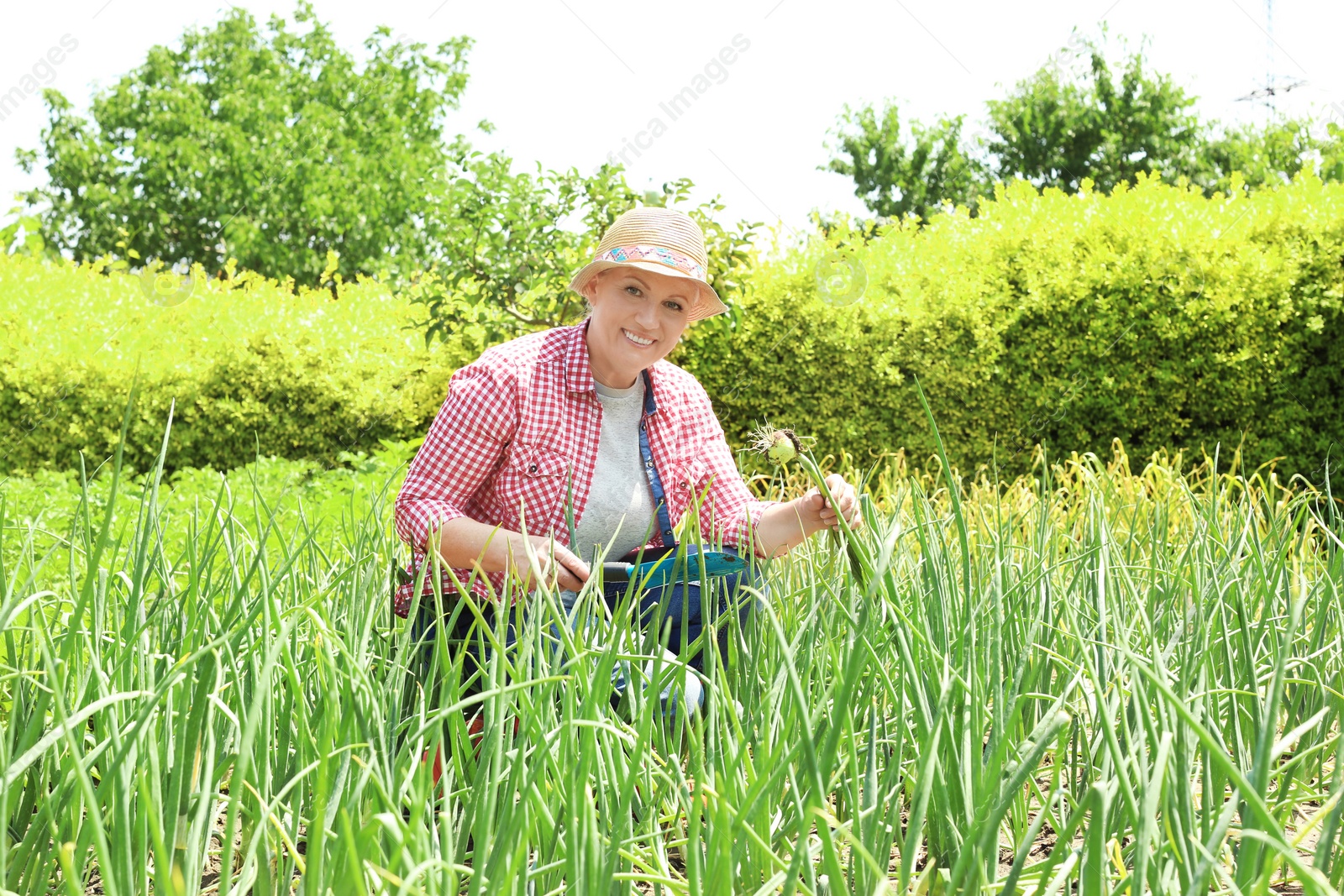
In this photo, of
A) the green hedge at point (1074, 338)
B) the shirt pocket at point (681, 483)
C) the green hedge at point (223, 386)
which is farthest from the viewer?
the green hedge at point (223, 386)

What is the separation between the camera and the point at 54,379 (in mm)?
7102

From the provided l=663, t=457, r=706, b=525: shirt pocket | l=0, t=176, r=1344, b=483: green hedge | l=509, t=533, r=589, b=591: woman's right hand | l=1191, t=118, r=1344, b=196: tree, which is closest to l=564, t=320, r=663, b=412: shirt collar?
l=663, t=457, r=706, b=525: shirt pocket

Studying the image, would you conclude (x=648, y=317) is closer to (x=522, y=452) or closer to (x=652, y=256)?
(x=652, y=256)

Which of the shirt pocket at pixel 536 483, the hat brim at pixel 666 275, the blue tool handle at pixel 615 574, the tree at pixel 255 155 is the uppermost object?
the tree at pixel 255 155

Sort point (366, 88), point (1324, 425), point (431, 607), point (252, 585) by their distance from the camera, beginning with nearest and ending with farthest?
point (431, 607) < point (252, 585) < point (1324, 425) < point (366, 88)

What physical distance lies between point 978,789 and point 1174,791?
8.4 inches

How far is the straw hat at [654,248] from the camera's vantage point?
7.15ft

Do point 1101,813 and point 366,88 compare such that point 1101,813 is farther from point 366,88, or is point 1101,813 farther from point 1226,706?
point 366,88

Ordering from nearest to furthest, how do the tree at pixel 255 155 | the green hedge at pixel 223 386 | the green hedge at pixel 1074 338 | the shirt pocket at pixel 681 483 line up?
1. the shirt pocket at pixel 681 483
2. the green hedge at pixel 1074 338
3. the green hedge at pixel 223 386
4. the tree at pixel 255 155

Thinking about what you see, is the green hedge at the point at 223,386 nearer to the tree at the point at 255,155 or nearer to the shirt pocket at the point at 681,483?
the shirt pocket at the point at 681,483

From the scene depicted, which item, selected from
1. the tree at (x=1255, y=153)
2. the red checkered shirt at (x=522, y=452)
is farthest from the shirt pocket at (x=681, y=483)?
the tree at (x=1255, y=153)

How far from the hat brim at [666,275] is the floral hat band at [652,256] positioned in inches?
0.4

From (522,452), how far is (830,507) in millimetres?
727

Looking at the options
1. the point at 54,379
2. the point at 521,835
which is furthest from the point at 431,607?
the point at 54,379
